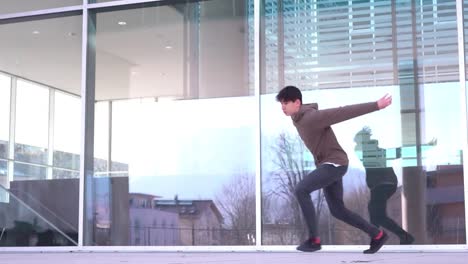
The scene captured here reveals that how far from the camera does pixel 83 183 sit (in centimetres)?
952

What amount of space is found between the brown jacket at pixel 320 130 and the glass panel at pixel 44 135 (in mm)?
3959

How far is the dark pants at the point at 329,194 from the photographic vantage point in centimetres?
653

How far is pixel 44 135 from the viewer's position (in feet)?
32.4

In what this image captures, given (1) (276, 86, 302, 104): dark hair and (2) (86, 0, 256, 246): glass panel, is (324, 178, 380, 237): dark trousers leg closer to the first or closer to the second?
(1) (276, 86, 302, 104): dark hair

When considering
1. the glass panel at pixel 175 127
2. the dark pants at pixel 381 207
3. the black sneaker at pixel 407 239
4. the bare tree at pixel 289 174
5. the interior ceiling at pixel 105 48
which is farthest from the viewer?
the interior ceiling at pixel 105 48

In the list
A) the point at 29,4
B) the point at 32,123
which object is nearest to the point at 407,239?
the point at 32,123

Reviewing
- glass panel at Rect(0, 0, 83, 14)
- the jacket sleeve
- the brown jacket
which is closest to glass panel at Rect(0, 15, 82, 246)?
glass panel at Rect(0, 0, 83, 14)

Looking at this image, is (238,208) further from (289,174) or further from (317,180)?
(317,180)

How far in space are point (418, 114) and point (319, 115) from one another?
2.46m

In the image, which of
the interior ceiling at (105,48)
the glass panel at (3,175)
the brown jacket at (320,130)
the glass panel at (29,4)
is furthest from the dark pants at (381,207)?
the glass panel at (3,175)

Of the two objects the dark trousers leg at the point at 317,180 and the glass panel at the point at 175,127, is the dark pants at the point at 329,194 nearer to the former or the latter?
the dark trousers leg at the point at 317,180

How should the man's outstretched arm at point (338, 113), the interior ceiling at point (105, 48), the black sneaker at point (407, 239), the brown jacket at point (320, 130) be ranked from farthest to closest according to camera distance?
the interior ceiling at point (105, 48) → the black sneaker at point (407, 239) → the brown jacket at point (320, 130) → the man's outstretched arm at point (338, 113)

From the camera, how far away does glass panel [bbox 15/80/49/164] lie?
9.84 meters

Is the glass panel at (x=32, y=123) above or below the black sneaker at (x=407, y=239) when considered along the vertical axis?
above
